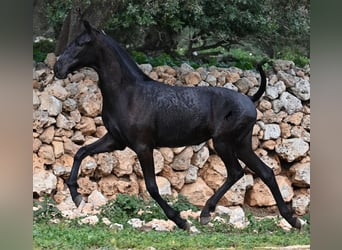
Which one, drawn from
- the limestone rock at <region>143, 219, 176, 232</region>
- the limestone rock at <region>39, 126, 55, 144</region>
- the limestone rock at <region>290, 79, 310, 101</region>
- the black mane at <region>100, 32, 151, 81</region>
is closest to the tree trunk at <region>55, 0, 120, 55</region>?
the limestone rock at <region>39, 126, 55, 144</region>

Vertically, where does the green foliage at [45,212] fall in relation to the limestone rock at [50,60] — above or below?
below

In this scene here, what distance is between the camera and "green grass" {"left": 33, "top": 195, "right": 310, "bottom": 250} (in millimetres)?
4004

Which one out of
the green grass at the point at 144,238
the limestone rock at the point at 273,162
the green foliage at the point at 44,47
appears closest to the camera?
the green grass at the point at 144,238

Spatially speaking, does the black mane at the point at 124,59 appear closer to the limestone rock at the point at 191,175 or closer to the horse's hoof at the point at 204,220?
the horse's hoof at the point at 204,220

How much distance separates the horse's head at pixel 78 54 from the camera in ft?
13.6

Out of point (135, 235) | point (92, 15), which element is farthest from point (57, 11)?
point (135, 235)

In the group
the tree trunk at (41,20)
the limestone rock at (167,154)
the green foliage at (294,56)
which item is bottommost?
the limestone rock at (167,154)

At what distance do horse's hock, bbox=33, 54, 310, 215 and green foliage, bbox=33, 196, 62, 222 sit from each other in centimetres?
21

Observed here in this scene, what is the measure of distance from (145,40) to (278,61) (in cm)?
151

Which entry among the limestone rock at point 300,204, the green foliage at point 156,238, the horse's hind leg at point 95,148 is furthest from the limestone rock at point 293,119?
the horse's hind leg at point 95,148

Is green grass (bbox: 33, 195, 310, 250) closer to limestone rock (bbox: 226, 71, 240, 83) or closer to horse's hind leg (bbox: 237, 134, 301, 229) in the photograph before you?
horse's hind leg (bbox: 237, 134, 301, 229)

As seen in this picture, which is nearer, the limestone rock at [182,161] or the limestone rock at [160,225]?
the limestone rock at [160,225]

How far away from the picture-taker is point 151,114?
4.28m
